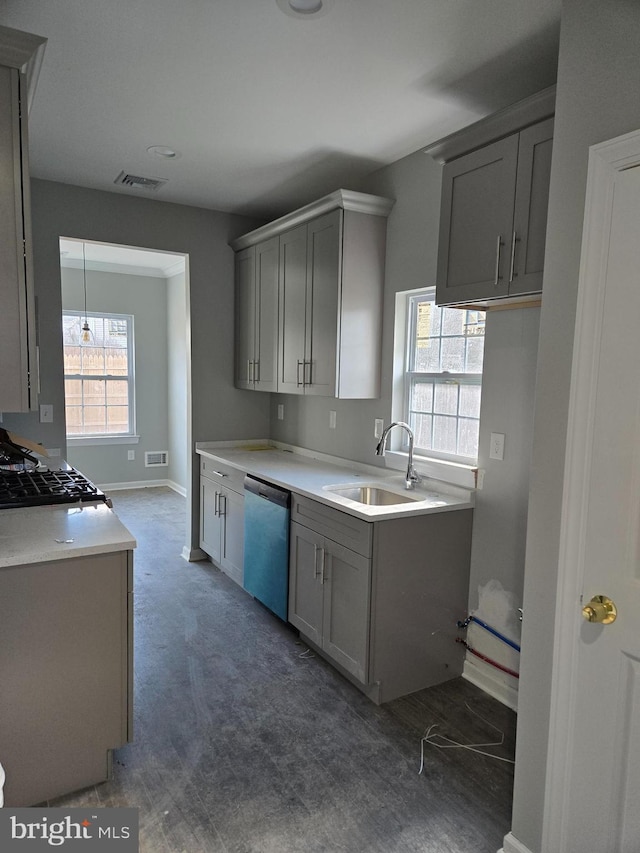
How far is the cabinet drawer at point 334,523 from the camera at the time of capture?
254 centimetres

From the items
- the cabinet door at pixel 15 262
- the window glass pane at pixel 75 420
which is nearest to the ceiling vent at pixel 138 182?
the cabinet door at pixel 15 262

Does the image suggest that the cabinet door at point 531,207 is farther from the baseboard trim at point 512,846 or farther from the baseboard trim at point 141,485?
the baseboard trim at point 141,485

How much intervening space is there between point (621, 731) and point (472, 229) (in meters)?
1.78

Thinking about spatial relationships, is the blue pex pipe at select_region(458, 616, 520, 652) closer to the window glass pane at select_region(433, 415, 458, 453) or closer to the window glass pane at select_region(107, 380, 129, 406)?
the window glass pane at select_region(433, 415, 458, 453)

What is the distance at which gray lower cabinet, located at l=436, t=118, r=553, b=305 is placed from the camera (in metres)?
2.04

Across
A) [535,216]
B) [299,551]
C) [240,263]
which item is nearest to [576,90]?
[535,216]

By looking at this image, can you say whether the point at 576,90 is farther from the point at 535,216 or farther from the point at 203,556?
the point at 203,556

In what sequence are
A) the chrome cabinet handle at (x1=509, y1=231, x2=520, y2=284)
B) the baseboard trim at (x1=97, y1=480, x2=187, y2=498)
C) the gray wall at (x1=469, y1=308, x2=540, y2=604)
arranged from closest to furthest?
the chrome cabinet handle at (x1=509, y1=231, x2=520, y2=284), the gray wall at (x1=469, y1=308, x2=540, y2=604), the baseboard trim at (x1=97, y1=480, x2=187, y2=498)

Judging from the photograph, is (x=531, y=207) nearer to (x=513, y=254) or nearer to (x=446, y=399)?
(x=513, y=254)

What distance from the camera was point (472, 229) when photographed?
228 centimetres

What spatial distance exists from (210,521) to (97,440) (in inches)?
119

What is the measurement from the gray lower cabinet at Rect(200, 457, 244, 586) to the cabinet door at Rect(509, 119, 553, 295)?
225 cm

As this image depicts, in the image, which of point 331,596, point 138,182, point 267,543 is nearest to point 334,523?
point 331,596

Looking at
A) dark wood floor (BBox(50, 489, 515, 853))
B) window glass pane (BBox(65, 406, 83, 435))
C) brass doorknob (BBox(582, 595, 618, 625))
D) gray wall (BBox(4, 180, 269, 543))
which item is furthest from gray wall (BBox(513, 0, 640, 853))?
window glass pane (BBox(65, 406, 83, 435))
